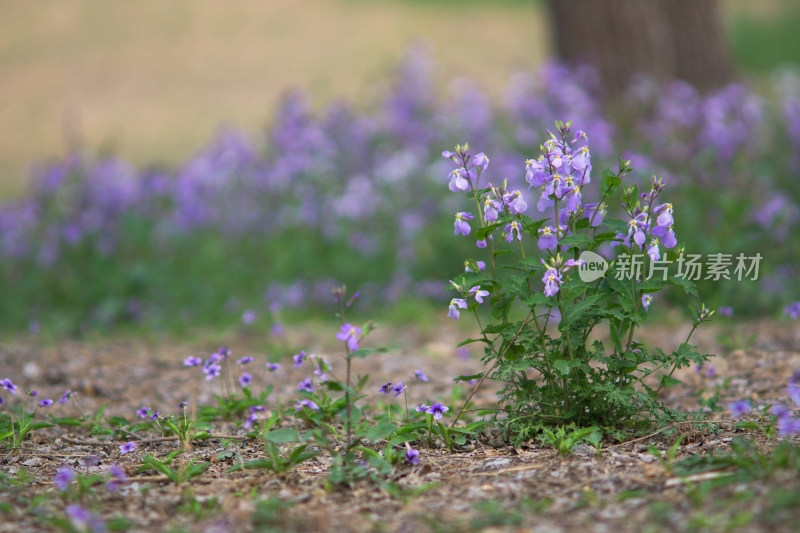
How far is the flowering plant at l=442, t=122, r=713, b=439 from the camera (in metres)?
2.22

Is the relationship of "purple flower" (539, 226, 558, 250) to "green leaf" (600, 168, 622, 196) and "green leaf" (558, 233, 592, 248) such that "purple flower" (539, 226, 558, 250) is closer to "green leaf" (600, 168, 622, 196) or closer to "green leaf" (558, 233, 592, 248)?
"green leaf" (558, 233, 592, 248)

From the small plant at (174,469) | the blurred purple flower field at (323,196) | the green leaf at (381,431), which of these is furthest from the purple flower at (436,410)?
the blurred purple flower field at (323,196)

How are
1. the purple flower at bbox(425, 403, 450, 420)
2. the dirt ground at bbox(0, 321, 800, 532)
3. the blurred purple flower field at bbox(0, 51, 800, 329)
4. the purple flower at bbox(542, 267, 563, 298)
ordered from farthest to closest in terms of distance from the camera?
the blurred purple flower field at bbox(0, 51, 800, 329)
the purple flower at bbox(425, 403, 450, 420)
the purple flower at bbox(542, 267, 563, 298)
the dirt ground at bbox(0, 321, 800, 532)

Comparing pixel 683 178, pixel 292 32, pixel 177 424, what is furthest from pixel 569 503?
pixel 292 32

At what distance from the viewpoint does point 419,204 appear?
20.1ft

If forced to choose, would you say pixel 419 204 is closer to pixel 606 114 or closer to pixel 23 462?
pixel 606 114

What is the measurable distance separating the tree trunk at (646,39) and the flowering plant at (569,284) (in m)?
4.48

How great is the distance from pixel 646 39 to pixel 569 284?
4946mm

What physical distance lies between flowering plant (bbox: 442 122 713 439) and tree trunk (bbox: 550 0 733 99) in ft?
14.7

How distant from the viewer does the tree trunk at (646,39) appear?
642 centimetres

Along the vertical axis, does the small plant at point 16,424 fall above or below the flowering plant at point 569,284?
below

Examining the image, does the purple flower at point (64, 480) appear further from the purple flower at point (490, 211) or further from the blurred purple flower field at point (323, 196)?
the blurred purple flower field at point (323, 196)

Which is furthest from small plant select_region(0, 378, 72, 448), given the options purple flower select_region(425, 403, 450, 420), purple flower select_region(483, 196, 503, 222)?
purple flower select_region(483, 196, 503, 222)

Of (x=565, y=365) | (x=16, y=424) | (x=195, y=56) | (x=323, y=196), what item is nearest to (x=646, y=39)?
(x=323, y=196)
